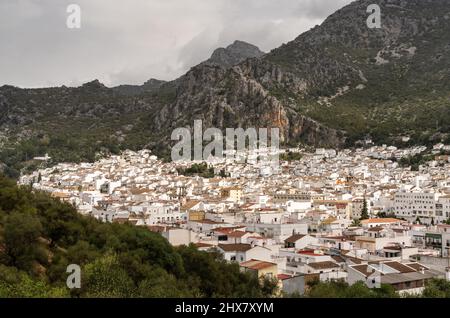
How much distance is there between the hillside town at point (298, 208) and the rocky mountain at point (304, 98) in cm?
820

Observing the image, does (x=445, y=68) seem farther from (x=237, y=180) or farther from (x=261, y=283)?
(x=261, y=283)

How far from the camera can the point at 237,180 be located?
78688 mm

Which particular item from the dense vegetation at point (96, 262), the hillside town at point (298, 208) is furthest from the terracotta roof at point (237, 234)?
the dense vegetation at point (96, 262)

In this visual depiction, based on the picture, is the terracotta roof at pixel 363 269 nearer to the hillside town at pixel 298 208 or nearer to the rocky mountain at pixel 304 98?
the hillside town at pixel 298 208

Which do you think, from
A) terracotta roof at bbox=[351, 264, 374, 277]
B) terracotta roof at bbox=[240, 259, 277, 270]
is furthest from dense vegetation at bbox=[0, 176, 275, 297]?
terracotta roof at bbox=[351, 264, 374, 277]

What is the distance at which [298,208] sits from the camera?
51.7 meters

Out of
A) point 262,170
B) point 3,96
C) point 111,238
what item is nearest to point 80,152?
point 262,170

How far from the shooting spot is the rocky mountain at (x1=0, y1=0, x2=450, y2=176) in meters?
111

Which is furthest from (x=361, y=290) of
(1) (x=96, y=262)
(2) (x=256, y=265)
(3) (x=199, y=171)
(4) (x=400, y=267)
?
(3) (x=199, y=171)

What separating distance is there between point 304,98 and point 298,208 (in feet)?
250

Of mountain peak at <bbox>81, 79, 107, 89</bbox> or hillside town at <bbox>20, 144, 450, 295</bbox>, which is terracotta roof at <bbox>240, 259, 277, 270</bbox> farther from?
mountain peak at <bbox>81, 79, 107, 89</bbox>

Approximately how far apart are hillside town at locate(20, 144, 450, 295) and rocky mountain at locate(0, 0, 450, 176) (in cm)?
820

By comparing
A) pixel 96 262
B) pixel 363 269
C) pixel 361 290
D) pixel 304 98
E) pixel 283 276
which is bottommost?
pixel 283 276

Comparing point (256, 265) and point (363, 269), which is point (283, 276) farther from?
point (363, 269)
